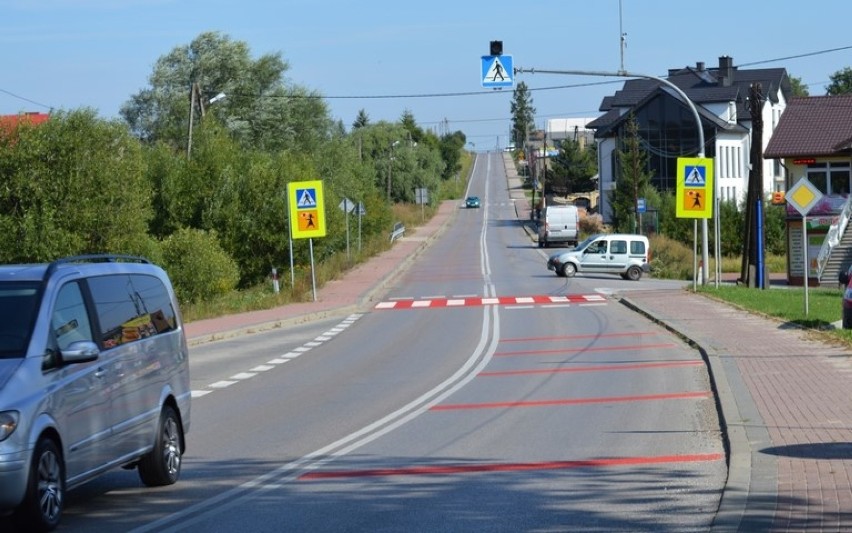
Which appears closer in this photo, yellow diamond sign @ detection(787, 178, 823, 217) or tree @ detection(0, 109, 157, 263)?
yellow diamond sign @ detection(787, 178, 823, 217)

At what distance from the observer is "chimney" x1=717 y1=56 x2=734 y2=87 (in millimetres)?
96000

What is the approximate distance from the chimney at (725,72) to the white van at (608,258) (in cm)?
4947

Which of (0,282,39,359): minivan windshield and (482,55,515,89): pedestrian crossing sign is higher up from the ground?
(482,55,515,89): pedestrian crossing sign

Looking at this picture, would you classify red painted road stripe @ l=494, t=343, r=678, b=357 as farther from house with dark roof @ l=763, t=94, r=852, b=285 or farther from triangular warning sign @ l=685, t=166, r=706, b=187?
house with dark roof @ l=763, t=94, r=852, b=285

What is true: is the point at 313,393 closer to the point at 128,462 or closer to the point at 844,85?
the point at 128,462

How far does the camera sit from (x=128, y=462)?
908cm

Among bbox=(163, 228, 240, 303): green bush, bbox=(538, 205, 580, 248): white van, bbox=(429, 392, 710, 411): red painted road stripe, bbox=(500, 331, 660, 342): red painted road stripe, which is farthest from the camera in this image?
bbox=(538, 205, 580, 248): white van

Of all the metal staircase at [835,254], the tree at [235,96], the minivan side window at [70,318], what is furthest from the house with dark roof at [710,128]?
the minivan side window at [70,318]

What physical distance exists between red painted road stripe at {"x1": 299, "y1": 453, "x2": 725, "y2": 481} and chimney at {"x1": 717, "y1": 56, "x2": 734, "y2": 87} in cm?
8888

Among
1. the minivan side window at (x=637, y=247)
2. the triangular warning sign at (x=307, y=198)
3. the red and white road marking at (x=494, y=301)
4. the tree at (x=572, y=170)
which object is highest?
the tree at (x=572, y=170)

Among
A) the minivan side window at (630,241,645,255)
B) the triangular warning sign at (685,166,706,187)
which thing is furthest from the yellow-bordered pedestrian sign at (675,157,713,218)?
the minivan side window at (630,241,645,255)

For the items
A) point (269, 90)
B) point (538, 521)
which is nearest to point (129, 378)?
point (538, 521)

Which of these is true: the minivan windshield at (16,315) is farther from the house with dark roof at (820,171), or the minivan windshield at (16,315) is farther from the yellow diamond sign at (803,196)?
the house with dark roof at (820,171)

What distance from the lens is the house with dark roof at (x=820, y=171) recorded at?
5466 cm
